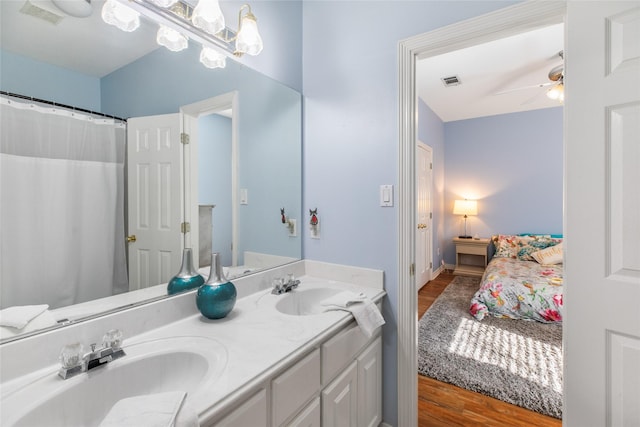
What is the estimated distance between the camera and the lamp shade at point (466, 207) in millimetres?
4819

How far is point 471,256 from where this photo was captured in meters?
4.96

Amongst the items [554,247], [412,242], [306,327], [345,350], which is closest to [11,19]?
[306,327]

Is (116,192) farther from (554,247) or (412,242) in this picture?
(554,247)

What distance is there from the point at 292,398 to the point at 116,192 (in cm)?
95

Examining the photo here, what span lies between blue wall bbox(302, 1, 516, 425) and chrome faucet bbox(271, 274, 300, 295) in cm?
31

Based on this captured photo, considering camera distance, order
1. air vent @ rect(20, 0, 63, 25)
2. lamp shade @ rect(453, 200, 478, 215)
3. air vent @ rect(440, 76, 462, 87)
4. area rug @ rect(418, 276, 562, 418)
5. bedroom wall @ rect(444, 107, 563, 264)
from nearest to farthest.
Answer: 1. air vent @ rect(20, 0, 63, 25)
2. area rug @ rect(418, 276, 562, 418)
3. air vent @ rect(440, 76, 462, 87)
4. bedroom wall @ rect(444, 107, 563, 264)
5. lamp shade @ rect(453, 200, 478, 215)

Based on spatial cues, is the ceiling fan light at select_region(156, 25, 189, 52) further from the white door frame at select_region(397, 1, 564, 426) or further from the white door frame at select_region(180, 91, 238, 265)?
the white door frame at select_region(397, 1, 564, 426)

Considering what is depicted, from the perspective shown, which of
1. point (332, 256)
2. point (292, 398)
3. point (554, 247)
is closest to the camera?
point (292, 398)

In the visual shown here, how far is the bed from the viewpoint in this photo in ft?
9.39

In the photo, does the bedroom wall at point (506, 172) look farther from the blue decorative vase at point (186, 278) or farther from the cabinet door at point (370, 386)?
the blue decorative vase at point (186, 278)

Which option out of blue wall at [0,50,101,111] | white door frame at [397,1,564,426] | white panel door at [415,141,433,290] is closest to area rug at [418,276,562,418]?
white door frame at [397,1,564,426]

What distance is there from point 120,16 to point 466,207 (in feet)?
16.4

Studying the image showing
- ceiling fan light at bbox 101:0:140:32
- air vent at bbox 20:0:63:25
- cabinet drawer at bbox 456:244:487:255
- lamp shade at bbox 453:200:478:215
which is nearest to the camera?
air vent at bbox 20:0:63:25

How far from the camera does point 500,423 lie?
5.50ft
